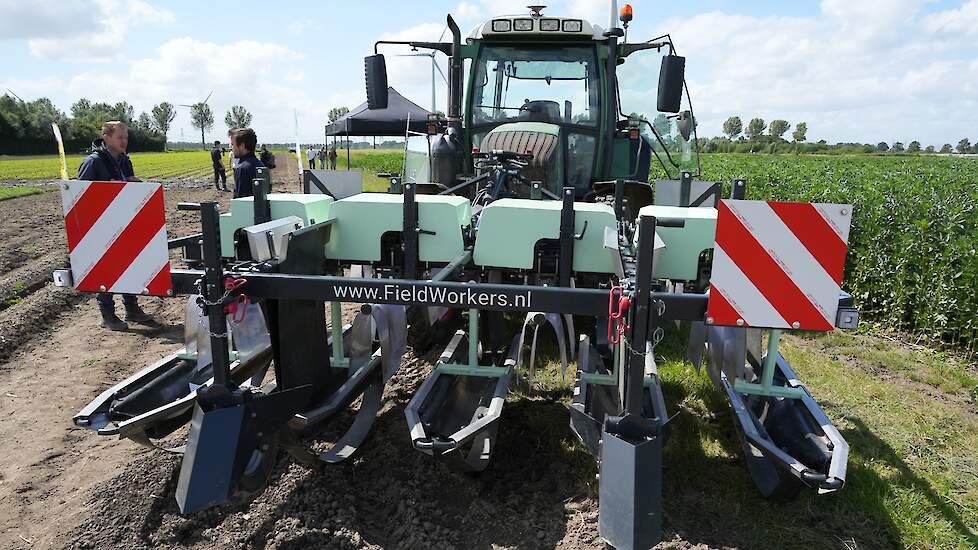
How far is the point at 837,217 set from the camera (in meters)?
2.31

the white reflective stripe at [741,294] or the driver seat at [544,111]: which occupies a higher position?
the driver seat at [544,111]

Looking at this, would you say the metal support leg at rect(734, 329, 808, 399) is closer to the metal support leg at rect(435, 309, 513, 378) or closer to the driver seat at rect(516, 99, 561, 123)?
the metal support leg at rect(435, 309, 513, 378)

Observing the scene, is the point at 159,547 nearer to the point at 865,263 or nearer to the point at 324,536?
the point at 324,536

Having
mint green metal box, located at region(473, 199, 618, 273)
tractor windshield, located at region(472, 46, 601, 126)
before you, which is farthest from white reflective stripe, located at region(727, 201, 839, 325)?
tractor windshield, located at region(472, 46, 601, 126)

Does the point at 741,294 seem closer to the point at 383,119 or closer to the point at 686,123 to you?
the point at 686,123

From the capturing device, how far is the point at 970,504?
319 centimetres

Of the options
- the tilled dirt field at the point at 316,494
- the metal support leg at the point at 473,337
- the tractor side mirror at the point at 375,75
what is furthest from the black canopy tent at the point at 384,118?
the metal support leg at the point at 473,337

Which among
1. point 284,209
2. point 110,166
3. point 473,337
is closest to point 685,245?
point 473,337

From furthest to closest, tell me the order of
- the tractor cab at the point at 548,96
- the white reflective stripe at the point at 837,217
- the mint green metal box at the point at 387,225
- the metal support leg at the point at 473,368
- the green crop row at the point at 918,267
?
the green crop row at the point at 918,267 → the tractor cab at the point at 548,96 → the metal support leg at the point at 473,368 → the mint green metal box at the point at 387,225 → the white reflective stripe at the point at 837,217

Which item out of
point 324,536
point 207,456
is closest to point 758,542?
point 324,536

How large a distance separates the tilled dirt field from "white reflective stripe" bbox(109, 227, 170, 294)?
1068 mm

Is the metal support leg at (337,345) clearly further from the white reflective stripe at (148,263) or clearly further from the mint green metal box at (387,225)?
the white reflective stripe at (148,263)

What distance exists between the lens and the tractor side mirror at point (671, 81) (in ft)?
16.2

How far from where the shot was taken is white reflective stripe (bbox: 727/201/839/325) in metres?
2.35
